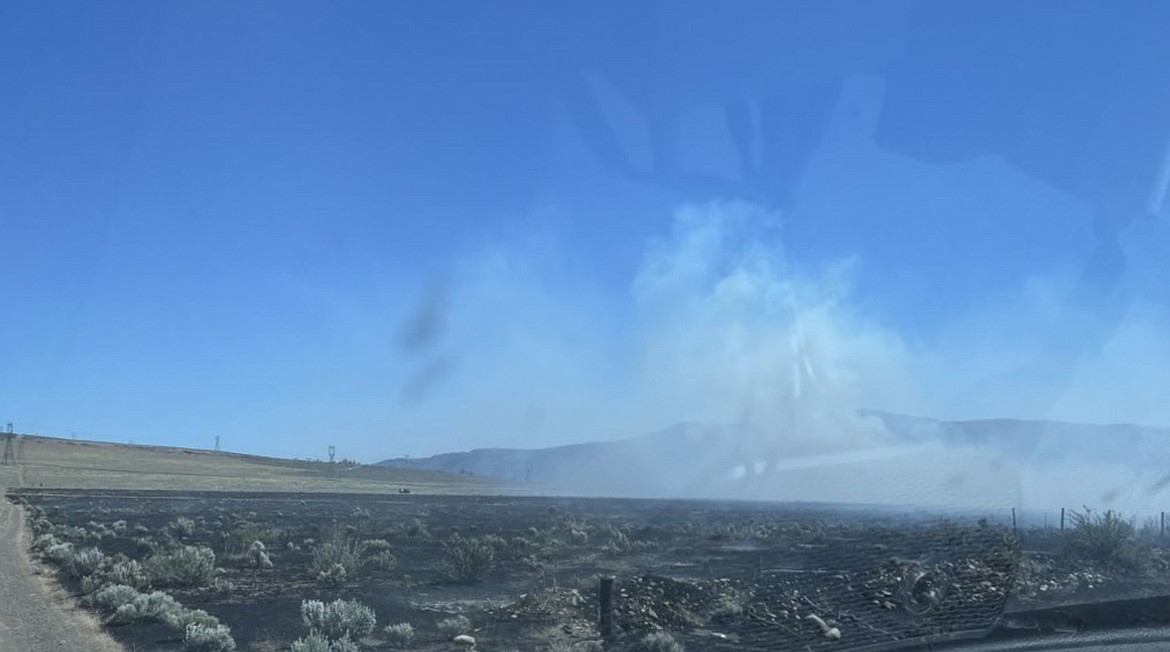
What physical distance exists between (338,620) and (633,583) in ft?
20.8

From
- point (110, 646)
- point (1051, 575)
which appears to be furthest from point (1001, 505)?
point (110, 646)

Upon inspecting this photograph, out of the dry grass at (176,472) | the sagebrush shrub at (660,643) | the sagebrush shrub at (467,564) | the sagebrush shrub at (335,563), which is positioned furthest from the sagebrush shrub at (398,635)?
the dry grass at (176,472)

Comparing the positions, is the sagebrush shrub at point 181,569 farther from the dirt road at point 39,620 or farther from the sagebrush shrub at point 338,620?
the sagebrush shrub at point 338,620

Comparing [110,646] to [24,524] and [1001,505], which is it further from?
[1001,505]

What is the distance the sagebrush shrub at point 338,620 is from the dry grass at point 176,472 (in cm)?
7182

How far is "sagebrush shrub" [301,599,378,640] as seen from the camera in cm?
1725

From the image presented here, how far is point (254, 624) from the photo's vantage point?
1892 centimetres

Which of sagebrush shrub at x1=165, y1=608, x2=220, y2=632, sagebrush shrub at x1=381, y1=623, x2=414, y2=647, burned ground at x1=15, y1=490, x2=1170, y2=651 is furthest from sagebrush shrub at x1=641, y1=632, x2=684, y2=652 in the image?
sagebrush shrub at x1=165, y1=608, x2=220, y2=632

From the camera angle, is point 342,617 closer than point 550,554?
Yes

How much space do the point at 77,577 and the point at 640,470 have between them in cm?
16339

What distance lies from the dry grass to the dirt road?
6174 cm

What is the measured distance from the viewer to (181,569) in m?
24.2

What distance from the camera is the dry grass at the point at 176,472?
94000 mm

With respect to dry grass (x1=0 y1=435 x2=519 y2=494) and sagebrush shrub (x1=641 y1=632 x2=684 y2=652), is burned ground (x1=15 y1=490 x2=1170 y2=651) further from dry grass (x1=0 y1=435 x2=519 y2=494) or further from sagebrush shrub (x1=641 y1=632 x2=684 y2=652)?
dry grass (x1=0 y1=435 x2=519 y2=494)
